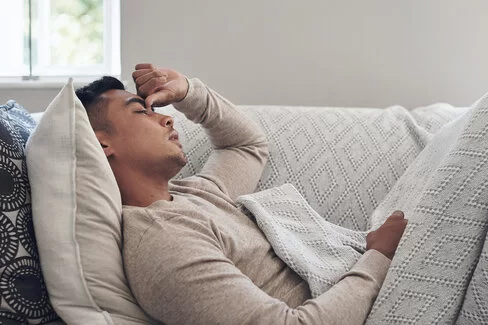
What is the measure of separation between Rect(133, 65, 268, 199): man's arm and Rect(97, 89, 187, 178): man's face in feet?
0.40

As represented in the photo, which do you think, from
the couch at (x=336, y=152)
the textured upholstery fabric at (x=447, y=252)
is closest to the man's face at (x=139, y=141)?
the couch at (x=336, y=152)

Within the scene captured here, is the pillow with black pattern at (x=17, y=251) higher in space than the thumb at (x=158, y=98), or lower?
lower

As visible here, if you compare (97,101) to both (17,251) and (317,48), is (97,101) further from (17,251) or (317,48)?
(317,48)

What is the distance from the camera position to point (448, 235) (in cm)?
140

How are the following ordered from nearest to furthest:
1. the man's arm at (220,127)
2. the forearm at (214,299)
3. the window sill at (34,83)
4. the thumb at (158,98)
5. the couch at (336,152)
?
the forearm at (214,299), the thumb at (158,98), the man's arm at (220,127), the couch at (336,152), the window sill at (34,83)

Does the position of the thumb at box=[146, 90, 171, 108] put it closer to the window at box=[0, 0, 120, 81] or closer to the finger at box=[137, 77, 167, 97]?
the finger at box=[137, 77, 167, 97]

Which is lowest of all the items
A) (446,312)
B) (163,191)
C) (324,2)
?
(446,312)

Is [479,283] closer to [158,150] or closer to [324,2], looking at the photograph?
[158,150]

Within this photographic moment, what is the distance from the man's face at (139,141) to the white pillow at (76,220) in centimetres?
12

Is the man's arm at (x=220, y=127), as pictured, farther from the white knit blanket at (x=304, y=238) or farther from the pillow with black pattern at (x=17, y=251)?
the pillow with black pattern at (x=17, y=251)

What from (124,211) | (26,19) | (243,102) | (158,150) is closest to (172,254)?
(124,211)

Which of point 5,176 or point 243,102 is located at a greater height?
point 5,176

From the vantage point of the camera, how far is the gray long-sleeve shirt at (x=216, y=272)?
1.27m

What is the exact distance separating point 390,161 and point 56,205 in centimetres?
99
